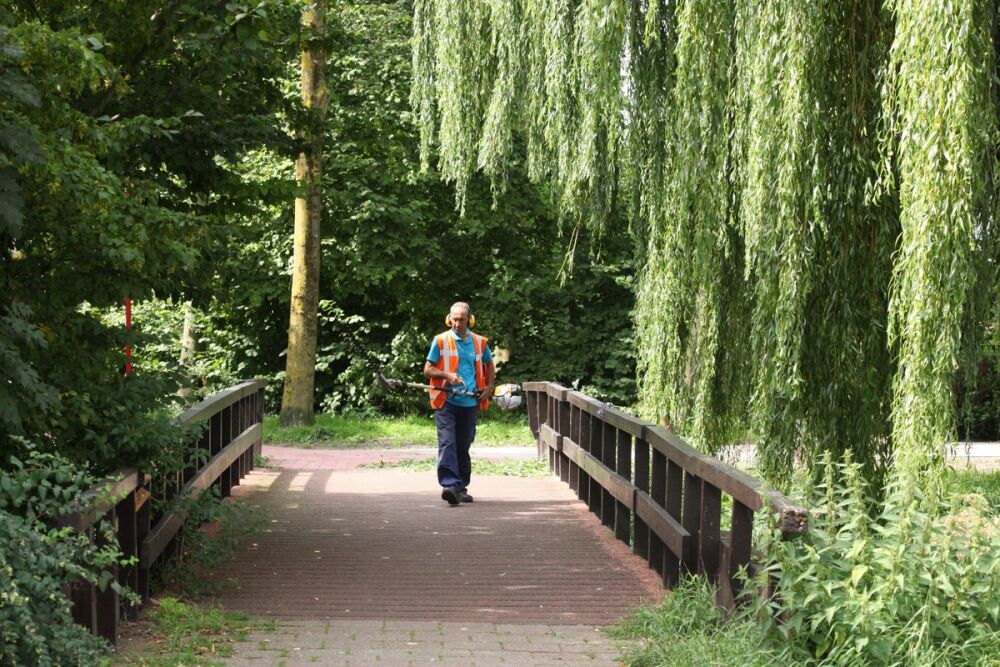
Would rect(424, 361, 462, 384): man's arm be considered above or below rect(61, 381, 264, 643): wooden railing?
above

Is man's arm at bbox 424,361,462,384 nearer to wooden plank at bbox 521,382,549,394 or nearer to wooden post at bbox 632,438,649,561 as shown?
wooden post at bbox 632,438,649,561

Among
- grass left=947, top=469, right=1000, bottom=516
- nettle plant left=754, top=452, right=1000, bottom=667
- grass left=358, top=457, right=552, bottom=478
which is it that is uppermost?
nettle plant left=754, top=452, right=1000, bottom=667

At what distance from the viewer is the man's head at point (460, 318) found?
11.6 m

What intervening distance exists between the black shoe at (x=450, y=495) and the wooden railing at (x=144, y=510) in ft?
6.24

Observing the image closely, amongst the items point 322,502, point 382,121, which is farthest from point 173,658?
point 382,121

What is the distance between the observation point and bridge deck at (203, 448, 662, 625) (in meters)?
7.55

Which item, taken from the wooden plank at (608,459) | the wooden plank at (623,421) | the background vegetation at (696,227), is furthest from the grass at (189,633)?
the wooden plank at (608,459)

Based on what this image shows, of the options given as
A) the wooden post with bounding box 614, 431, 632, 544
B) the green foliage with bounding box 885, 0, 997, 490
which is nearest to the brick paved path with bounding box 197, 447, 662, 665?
the wooden post with bounding box 614, 431, 632, 544

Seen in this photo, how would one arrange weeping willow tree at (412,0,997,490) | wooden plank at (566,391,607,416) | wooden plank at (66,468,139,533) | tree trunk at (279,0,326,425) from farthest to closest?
tree trunk at (279,0,326,425) < wooden plank at (566,391,607,416) < weeping willow tree at (412,0,997,490) < wooden plank at (66,468,139,533)

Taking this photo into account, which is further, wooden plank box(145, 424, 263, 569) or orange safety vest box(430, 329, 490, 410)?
orange safety vest box(430, 329, 490, 410)

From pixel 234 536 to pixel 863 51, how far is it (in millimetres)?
5551

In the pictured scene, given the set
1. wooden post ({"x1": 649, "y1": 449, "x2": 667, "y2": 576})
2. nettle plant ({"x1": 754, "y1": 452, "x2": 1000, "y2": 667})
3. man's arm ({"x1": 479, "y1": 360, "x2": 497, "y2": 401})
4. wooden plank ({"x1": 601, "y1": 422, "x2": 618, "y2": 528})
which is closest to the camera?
nettle plant ({"x1": 754, "y1": 452, "x2": 1000, "y2": 667})

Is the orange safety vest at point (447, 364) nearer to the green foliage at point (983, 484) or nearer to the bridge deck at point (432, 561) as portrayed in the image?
the bridge deck at point (432, 561)

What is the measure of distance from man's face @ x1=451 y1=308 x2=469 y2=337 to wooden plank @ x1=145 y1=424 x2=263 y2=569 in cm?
218
